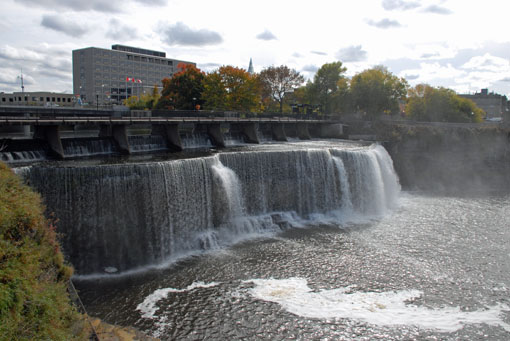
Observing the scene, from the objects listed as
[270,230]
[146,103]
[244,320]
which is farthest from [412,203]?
[146,103]

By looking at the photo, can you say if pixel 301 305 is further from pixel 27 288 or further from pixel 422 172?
pixel 422 172

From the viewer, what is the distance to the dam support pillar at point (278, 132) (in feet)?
134

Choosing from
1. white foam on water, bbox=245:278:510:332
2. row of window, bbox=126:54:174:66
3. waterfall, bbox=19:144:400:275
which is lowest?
white foam on water, bbox=245:278:510:332

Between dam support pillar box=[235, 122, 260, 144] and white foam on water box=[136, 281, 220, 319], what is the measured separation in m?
23.3

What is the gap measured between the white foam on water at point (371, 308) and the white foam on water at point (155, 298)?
79.6 inches

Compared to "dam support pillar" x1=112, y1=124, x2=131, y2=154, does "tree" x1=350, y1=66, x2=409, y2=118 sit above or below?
above

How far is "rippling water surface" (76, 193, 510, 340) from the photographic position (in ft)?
42.2

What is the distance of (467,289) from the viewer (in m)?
15.5

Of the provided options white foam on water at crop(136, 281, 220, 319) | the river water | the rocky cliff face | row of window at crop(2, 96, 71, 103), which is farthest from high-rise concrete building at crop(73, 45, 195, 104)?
white foam on water at crop(136, 281, 220, 319)

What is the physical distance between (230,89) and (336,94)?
51.5ft

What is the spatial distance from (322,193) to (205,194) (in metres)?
9.08

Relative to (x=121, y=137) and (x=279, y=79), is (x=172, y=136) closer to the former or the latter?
(x=121, y=137)

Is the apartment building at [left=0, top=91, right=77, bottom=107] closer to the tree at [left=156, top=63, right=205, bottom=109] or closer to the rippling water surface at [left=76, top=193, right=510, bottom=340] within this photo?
the tree at [left=156, top=63, right=205, bottom=109]

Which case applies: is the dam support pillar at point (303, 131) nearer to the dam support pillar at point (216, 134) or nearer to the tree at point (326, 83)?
the dam support pillar at point (216, 134)
